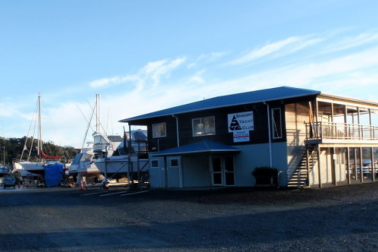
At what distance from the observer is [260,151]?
24.8m

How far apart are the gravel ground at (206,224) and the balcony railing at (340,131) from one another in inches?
172

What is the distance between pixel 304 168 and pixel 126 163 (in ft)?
53.8

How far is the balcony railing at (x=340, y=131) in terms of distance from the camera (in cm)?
2381

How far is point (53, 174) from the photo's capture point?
4291 cm

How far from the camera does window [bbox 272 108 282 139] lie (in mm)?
24172

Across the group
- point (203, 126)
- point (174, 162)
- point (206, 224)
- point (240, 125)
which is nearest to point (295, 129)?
point (240, 125)

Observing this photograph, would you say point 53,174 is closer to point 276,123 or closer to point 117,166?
point 117,166

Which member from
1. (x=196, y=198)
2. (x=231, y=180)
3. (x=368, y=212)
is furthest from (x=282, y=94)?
(x=368, y=212)

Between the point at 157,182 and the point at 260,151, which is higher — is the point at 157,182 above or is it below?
below

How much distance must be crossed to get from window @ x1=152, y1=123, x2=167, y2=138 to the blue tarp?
54.5ft

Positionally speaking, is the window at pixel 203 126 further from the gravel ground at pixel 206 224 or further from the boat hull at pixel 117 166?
the boat hull at pixel 117 166

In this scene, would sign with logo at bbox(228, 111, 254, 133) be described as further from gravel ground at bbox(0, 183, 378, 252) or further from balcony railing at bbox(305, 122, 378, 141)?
gravel ground at bbox(0, 183, 378, 252)

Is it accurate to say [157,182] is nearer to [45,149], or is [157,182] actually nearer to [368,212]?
[368,212]

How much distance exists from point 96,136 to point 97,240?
118ft
